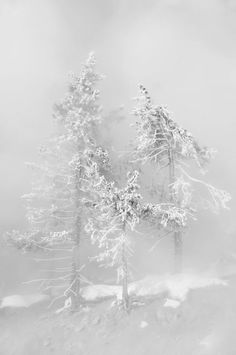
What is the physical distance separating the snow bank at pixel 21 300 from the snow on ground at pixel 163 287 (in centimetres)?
419

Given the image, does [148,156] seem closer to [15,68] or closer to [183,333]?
[183,333]

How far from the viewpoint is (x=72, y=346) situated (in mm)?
21656

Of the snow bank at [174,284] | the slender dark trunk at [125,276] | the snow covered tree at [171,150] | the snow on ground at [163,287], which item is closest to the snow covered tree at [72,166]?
the snow on ground at [163,287]

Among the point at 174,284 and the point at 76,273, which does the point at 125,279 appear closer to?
the point at 174,284

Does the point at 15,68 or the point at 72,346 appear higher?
the point at 15,68

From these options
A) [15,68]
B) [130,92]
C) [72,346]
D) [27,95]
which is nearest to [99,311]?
[72,346]

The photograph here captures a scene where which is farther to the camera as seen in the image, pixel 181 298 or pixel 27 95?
pixel 27 95

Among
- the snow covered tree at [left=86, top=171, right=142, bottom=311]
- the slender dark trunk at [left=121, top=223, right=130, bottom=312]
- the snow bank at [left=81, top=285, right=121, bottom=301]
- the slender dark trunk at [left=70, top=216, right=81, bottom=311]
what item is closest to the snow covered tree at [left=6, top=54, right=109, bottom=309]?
the slender dark trunk at [left=70, top=216, right=81, bottom=311]

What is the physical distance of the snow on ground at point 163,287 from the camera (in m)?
24.1

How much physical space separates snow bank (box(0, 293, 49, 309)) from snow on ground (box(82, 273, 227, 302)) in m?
4.19

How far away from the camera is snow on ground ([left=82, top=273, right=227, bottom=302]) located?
24.1 meters

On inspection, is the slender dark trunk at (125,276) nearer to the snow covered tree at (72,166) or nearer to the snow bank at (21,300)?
the snow covered tree at (72,166)

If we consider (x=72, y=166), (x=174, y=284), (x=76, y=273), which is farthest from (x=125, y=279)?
(x=72, y=166)

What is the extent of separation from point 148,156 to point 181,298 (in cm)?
947
